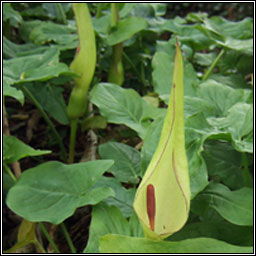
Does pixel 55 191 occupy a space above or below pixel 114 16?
below

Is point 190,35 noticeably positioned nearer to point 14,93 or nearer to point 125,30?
point 125,30

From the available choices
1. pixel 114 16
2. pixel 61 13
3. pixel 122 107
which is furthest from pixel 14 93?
pixel 61 13

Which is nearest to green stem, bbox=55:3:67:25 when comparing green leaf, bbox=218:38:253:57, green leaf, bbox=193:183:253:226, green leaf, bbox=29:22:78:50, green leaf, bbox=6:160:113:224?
green leaf, bbox=29:22:78:50

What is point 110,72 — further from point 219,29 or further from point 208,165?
point 208,165

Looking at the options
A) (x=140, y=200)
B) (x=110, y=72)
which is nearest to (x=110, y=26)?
(x=110, y=72)

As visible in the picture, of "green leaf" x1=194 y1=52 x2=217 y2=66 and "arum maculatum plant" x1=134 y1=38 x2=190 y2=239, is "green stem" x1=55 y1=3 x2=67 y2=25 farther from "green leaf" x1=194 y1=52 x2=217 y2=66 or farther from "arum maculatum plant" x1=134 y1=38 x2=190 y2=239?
"arum maculatum plant" x1=134 y1=38 x2=190 y2=239

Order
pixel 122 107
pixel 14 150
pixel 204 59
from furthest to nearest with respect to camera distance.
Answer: pixel 204 59 → pixel 122 107 → pixel 14 150
